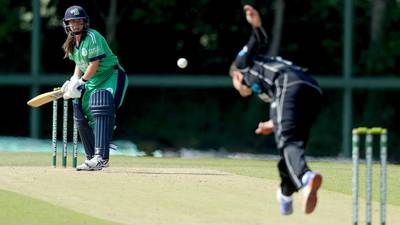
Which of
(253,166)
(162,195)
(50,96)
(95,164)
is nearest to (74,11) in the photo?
(50,96)

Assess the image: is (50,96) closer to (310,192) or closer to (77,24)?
(77,24)

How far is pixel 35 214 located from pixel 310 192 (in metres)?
2.29

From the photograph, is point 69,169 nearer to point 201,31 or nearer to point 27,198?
point 27,198

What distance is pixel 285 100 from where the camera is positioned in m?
10.2

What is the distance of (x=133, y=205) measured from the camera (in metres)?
11.4

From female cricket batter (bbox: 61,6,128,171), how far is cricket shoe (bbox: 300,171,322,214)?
176 inches

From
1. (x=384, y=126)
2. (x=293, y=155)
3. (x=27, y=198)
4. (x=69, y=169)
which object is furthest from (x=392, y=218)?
(x=384, y=126)

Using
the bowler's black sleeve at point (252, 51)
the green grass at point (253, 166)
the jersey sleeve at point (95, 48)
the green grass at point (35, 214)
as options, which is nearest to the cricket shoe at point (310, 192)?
the bowler's black sleeve at point (252, 51)

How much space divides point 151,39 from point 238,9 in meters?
1.53

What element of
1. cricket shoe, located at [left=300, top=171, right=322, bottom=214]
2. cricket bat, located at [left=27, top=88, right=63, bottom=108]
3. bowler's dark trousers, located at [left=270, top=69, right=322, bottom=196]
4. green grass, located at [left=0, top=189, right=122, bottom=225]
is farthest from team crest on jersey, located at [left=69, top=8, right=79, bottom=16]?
cricket shoe, located at [left=300, top=171, right=322, bottom=214]

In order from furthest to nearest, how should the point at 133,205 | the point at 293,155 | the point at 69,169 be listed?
the point at 69,169 < the point at 133,205 < the point at 293,155

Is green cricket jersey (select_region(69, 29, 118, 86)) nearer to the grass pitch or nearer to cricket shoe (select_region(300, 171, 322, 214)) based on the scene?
the grass pitch

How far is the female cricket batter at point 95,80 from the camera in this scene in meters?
14.0

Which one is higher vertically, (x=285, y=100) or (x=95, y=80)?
(x=285, y=100)
